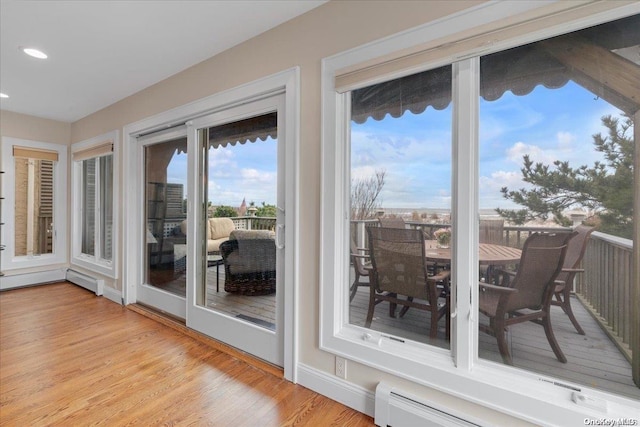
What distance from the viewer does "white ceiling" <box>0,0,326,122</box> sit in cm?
196

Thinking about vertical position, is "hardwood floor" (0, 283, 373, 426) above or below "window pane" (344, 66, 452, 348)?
below

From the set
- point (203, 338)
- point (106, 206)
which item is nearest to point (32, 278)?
point (106, 206)

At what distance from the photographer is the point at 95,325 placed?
301 cm

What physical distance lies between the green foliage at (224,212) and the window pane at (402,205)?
1245mm

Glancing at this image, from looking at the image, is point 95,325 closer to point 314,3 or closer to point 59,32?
point 59,32

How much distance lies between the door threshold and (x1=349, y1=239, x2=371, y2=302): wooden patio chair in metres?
0.85

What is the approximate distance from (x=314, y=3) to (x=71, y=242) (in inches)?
205

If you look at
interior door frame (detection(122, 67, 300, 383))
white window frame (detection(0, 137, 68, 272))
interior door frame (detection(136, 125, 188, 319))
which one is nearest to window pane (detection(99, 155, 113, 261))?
interior door frame (detection(136, 125, 188, 319))

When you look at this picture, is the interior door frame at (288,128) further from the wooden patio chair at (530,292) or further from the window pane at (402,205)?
the wooden patio chair at (530,292)

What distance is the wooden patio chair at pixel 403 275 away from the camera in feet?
5.46

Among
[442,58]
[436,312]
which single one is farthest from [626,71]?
[436,312]

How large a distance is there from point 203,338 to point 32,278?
3657mm

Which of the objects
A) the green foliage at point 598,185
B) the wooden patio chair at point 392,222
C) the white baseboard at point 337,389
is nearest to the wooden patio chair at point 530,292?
the green foliage at point 598,185

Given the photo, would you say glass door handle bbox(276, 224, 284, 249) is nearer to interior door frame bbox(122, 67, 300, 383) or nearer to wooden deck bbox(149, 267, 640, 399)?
interior door frame bbox(122, 67, 300, 383)
